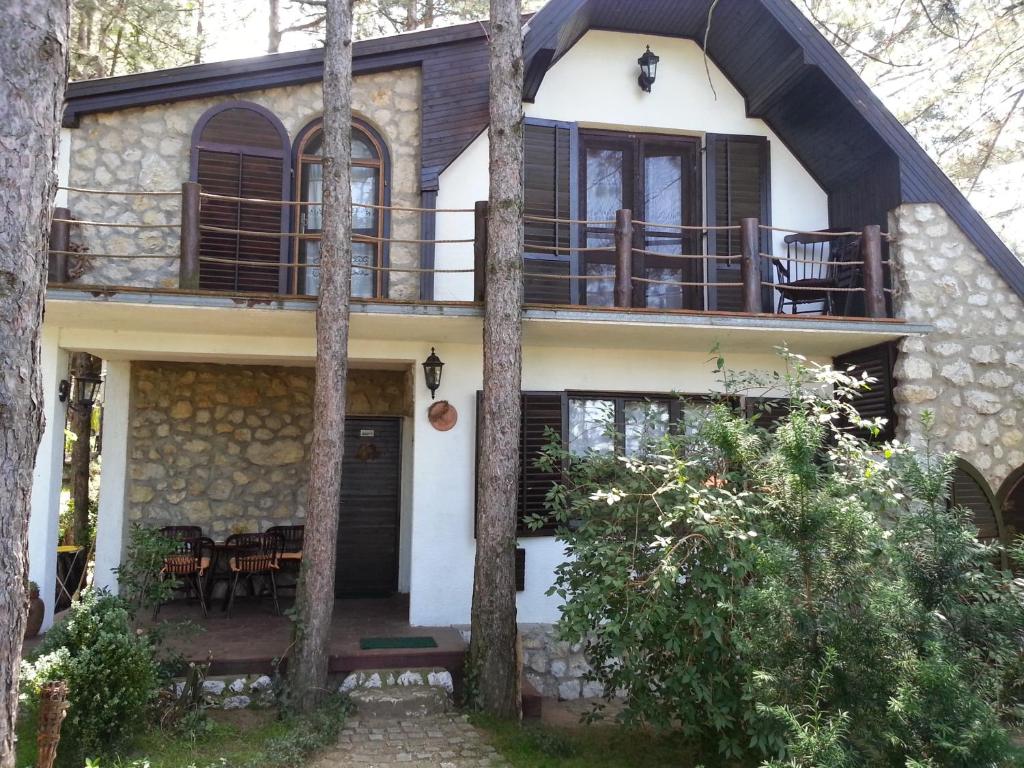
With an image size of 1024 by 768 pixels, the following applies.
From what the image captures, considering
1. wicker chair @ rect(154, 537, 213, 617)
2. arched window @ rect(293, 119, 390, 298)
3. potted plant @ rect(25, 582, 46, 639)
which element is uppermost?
arched window @ rect(293, 119, 390, 298)

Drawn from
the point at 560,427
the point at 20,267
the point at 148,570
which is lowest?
the point at 148,570

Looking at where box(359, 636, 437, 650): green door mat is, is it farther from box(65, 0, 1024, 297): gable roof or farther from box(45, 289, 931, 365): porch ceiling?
box(65, 0, 1024, 297): gable roof

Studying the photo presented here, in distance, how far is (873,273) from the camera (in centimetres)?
795

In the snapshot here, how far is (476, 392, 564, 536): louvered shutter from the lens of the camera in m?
8.18

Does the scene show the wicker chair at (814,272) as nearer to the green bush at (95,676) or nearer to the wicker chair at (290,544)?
the wicker chair at (290,544)

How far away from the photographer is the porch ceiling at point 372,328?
6.97 metres

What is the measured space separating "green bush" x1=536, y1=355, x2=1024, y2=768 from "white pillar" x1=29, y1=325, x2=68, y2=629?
184 inches

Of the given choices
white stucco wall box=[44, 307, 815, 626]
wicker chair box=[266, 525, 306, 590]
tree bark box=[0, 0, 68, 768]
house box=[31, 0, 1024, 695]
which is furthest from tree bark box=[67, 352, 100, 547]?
tree bark box=[0, 0, 68, 768]

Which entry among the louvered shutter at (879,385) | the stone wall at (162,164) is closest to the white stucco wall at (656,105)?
the stone wall at (162,164)

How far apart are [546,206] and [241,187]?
10.3 feet

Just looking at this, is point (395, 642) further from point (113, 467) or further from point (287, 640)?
point (113, 467)

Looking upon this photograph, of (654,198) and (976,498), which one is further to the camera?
(654,198)

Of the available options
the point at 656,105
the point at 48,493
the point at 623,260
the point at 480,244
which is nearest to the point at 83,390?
the point at 48,493

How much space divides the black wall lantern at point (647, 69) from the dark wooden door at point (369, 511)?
16.2 feet
